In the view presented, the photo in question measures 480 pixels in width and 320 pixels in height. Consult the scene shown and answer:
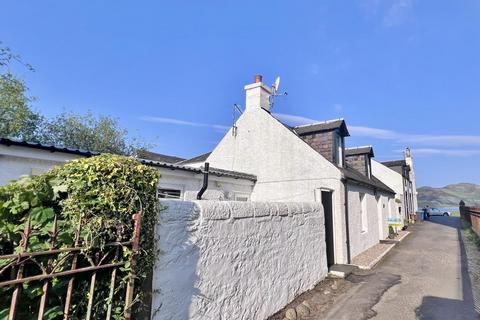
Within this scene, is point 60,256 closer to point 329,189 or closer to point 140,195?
point 140,195

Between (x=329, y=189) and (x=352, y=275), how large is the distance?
3003mm

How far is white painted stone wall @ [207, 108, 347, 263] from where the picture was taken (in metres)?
10.3

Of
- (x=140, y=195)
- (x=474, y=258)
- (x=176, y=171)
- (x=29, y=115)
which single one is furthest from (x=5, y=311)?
(x=29, y=115)

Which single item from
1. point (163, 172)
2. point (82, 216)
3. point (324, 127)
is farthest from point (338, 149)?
point (82, 216)

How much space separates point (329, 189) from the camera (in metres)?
10.1

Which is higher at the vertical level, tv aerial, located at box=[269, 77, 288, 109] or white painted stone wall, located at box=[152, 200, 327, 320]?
tv aerial, located at box=[269, 77, 288, 109]

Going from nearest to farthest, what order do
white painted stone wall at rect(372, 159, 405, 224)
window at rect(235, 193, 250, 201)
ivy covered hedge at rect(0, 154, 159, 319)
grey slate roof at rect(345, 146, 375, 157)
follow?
ivy covered hedge at rect(0, 154, 159, 319) < window at rect(235, 193, 250, 201) < grey slate roof at rect(345, 146, 375, 157) < white painted stone wall at rect(372, 159, 405, 224)

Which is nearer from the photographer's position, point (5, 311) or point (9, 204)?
point (5, 311)

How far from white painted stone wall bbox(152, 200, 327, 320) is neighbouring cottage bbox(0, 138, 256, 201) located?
2.36 metres

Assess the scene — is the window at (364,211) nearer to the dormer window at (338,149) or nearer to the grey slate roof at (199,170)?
the dormer window at (338,149)

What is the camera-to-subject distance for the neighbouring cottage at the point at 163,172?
17.8ft

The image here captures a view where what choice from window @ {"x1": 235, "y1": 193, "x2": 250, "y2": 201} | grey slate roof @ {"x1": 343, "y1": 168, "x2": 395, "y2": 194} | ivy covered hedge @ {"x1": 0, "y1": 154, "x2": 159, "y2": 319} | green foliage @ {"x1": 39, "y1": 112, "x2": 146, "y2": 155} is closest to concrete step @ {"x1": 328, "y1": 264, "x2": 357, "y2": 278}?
grey slate roof @ {"x1": 343, "y1": 168, "x2": 395, "y2": 194}

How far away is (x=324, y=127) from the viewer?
12391 millimetres

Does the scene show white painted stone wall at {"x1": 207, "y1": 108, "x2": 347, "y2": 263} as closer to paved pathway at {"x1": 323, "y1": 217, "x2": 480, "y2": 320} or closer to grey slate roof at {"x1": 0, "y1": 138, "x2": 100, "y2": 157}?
paved pathway at {"x1": 323, "y1": 217, "x2": 480, "y2": 320}
